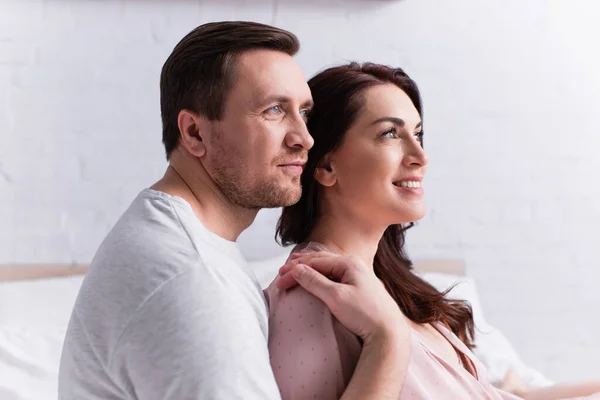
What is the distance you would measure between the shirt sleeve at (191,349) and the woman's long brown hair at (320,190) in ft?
1.69

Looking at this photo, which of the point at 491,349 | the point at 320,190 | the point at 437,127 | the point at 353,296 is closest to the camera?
the point at 353,296

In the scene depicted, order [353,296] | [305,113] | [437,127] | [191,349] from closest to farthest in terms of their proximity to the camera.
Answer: [191,349]
[353,296]
[305,113]
[437,127]

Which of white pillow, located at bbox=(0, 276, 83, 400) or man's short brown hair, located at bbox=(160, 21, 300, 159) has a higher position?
man's short brown hair, located at bbox=(160, 21, 300, 159)

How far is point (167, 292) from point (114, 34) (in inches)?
52.6

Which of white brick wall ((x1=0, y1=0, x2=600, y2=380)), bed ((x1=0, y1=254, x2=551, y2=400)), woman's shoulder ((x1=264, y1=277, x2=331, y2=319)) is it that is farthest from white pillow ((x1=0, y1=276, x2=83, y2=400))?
woman's shoulder ((x1=264, y1=277, x2=331, y2=319))

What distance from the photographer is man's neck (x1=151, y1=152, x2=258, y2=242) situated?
1176mm

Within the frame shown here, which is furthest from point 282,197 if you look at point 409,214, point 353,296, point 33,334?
point 33,334

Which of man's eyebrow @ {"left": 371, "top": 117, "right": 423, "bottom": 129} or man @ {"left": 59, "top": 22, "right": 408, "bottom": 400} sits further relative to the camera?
man's eyebrow @ {"left": 371, "top": 117, "right": 423, "bottom": 129}

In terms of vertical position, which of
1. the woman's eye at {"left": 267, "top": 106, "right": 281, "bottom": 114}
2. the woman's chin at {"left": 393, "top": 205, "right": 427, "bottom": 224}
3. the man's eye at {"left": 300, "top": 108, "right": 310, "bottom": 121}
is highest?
the woman's eye at {"left": 267, "top": 106, "right": 281, "bottom": 114}

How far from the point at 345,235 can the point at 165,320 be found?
0.56 meters

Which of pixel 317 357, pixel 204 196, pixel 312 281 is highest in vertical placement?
pixel 204 196

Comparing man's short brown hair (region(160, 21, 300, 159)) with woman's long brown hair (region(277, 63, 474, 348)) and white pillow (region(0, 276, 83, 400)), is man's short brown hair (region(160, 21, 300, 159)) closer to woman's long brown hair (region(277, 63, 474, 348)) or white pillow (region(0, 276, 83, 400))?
woman's long brown hair (region(277, 63, 474, 348))

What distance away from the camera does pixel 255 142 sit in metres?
1.21

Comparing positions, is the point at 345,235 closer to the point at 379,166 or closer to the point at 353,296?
the point at 379,166
